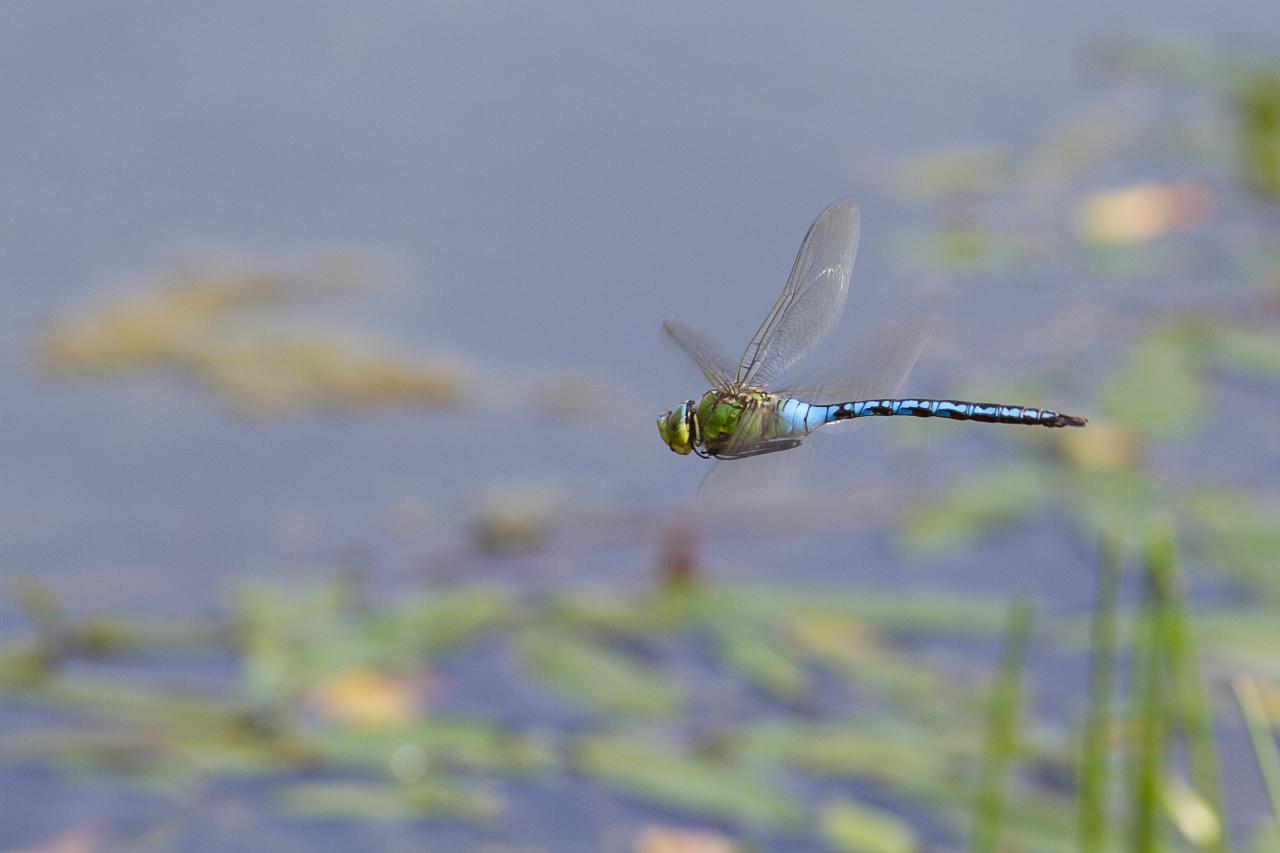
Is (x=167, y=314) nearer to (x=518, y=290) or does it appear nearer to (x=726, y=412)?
(x=518, y=290)

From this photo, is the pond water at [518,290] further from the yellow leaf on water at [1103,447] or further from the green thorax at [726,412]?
the green thorax at [726,412]

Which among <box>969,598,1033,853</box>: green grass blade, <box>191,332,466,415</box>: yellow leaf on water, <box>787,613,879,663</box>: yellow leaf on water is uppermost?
<box>191,332,466,415</box>: yellow leaf on water

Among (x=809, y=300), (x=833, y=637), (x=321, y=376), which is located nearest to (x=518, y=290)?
(x=321, y=376)

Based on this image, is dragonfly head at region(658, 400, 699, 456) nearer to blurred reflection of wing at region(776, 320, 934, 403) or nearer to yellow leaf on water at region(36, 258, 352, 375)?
blurred reflection of wing at region(776, 320, 934, 403)

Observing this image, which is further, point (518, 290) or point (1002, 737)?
point (518, 290)

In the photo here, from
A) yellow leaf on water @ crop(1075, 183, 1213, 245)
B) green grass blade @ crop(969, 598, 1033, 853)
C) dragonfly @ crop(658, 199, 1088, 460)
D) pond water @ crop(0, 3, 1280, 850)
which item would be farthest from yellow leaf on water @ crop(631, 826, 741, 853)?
A: yellow leaf on water @ crop(1075, 183, 1213, 245)

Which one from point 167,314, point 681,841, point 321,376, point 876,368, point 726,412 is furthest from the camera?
point 167,314

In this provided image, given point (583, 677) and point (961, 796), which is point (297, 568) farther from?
point (961, 796)

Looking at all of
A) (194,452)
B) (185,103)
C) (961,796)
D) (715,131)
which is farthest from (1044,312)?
(185,103)
